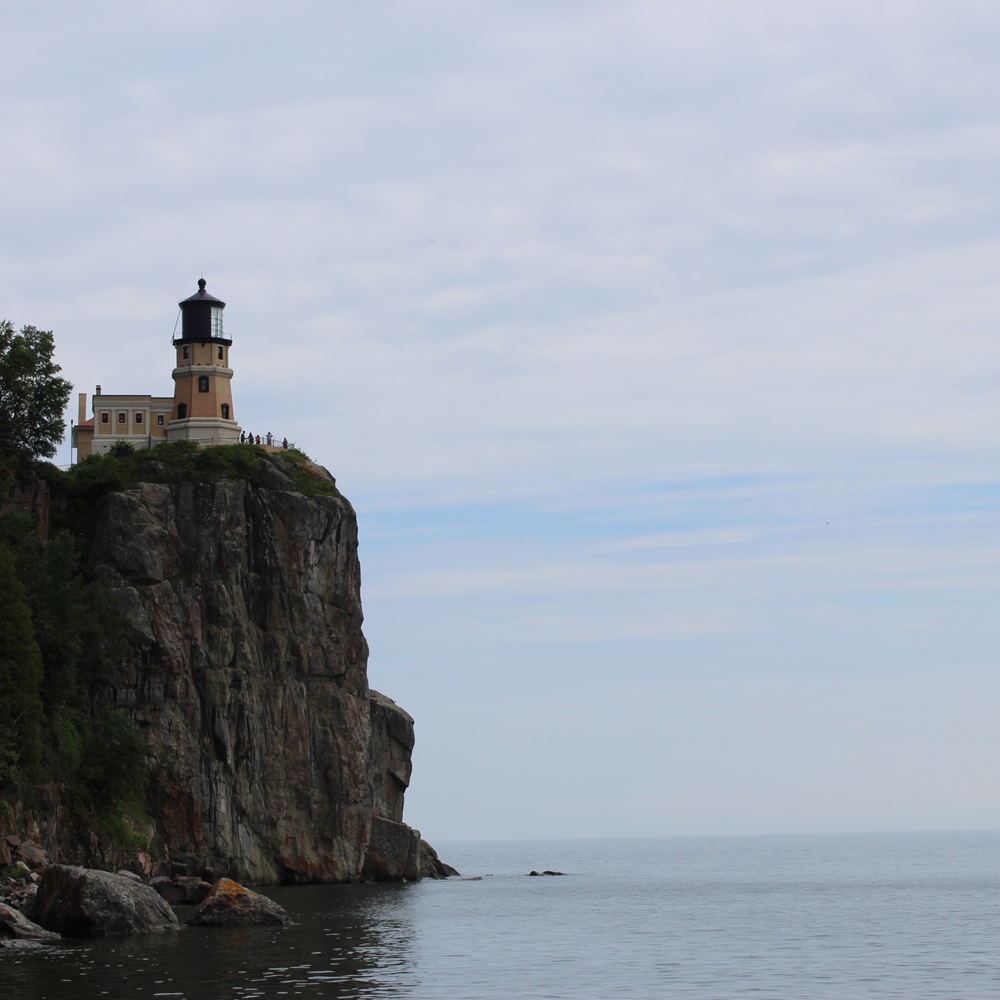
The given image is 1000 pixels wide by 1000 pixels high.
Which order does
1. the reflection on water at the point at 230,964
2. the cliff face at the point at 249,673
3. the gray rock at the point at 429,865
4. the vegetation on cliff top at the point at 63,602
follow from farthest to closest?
the gray rock at the point at 429,865 < the cliff face at the point at 249,673 < the vegetation on cliff top at the point at 63,602 < the reflection on water at the point at 230,964

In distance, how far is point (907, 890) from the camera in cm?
10619

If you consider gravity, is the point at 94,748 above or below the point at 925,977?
above

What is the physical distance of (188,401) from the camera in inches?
4594

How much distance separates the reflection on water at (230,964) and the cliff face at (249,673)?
26.5 m

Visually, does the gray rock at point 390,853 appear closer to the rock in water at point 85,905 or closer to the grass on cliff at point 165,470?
the grass on cliff at point 165,470

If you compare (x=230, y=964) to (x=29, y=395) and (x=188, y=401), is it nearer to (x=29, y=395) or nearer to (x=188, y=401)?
(x=29, y=395)

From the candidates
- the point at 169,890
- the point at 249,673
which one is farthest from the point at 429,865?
the point at 169,890

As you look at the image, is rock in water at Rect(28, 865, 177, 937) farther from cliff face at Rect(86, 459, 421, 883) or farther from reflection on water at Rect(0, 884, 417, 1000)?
cliff face at Rect(86, 459, 421, 883)

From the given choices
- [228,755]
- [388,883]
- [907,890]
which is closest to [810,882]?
[907,890]

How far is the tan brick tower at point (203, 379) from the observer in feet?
380

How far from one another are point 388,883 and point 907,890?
41.0 m

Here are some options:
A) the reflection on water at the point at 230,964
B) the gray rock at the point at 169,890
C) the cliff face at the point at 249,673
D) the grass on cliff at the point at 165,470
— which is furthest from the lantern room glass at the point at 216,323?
the reflection on water at the point at 230,964

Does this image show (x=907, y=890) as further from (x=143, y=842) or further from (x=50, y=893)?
(x=50, y=893)

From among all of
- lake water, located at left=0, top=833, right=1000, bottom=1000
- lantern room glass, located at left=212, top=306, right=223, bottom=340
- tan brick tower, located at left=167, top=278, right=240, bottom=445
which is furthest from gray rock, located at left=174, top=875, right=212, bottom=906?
lantern room glass, located at left=212, top=306, right=223, bottom=340
